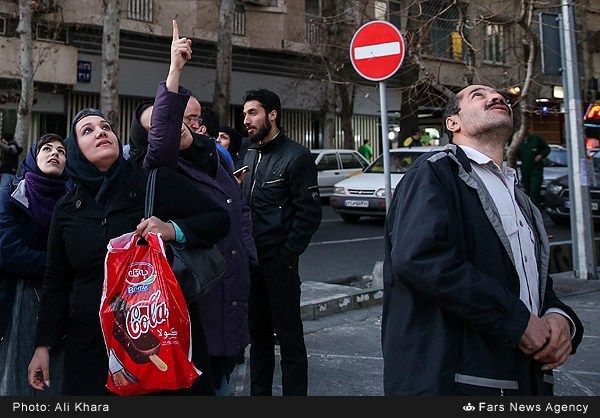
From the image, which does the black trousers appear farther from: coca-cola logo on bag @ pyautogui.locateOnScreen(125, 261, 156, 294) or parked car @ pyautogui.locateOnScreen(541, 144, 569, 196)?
parked car @ pyautogui.locateOnScreen(541, 144, 569, 196)

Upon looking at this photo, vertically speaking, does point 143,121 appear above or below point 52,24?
below

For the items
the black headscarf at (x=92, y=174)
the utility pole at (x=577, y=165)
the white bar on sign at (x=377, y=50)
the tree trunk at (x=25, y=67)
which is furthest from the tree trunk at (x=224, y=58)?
the black headscarf at (x=92, y=174)

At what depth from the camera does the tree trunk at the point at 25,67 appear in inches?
642

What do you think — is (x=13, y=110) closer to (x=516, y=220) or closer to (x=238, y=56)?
(x=238, y=56)

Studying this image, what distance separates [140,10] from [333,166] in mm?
7548

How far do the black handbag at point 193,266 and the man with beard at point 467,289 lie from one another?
723mm

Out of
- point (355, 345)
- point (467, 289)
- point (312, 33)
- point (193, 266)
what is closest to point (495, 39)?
point (312, 33)

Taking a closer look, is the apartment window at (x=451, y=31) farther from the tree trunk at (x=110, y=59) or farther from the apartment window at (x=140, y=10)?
the apartment window at (x=140, y=10)

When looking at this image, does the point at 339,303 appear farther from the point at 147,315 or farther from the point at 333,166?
the point at 333,166

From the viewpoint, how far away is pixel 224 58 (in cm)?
2119

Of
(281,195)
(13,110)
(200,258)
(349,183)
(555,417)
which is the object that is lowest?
(555,417)

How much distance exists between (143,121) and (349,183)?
1300 cm

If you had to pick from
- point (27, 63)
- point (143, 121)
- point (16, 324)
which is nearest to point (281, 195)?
point (143, 121)

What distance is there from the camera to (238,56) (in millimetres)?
25359
